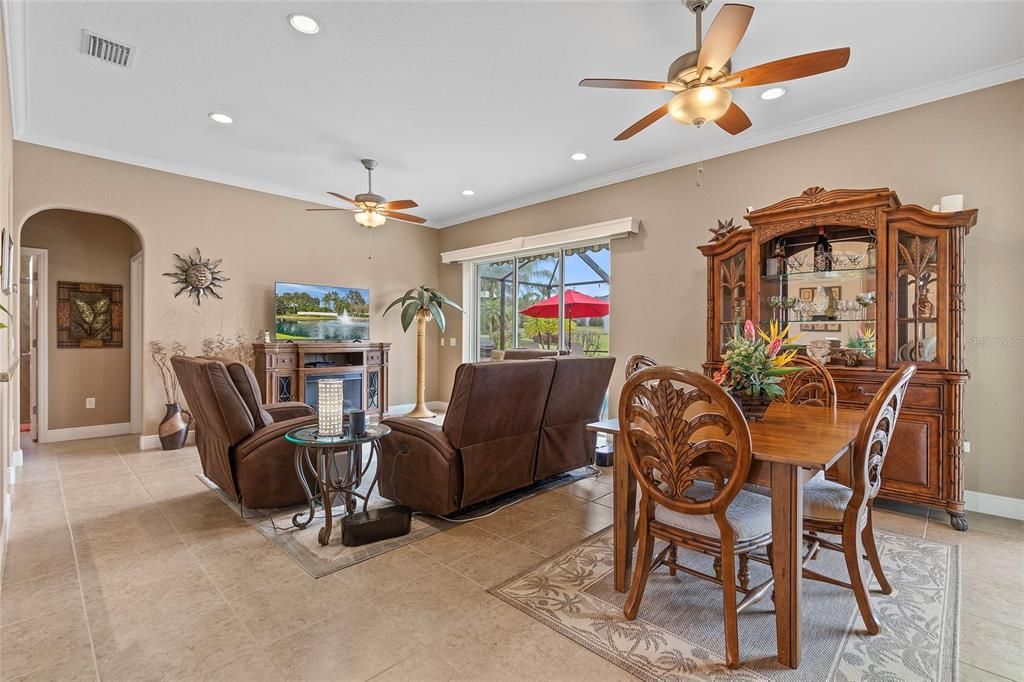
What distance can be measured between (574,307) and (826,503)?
13.2 ft

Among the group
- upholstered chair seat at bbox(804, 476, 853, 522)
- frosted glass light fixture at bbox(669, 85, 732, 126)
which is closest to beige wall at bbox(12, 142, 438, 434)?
frosted glass light fixture at bbox(669, 85, 732, 126)

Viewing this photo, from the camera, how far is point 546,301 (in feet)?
20.2

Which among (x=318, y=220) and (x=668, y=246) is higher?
(x=318, y=220)

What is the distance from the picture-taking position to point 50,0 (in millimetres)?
2615

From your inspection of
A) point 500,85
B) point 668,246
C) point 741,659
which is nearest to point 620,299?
point 668,246

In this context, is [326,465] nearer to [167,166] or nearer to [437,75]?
[437,75]

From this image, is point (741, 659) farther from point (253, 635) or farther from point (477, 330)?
point (477, 330)

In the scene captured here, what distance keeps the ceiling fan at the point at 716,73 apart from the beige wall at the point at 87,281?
230 inches

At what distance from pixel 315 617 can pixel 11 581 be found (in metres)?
1.57

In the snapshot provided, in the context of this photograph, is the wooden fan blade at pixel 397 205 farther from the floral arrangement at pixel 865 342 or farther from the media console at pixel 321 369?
the floral arrangement at pixel 865 342

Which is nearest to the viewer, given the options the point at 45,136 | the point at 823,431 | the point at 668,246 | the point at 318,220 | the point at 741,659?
the point at 741,659

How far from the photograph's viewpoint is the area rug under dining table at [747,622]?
1721 millimetres

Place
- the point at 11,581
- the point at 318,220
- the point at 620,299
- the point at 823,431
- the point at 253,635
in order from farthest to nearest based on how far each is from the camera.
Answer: the point at 318,220
the point at 620,299
the point at 11,581
the point at 823,431
the point at 253,635

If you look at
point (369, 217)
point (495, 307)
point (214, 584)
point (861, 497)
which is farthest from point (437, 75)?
point (495, 307)
